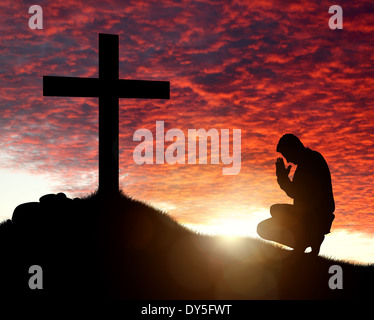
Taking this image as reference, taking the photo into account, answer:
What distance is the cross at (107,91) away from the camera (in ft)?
37.8

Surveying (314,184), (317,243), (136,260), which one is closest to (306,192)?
(314,184)

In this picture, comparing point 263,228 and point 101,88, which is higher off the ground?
point 101,88

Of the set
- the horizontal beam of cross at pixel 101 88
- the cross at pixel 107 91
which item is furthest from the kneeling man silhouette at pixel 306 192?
the cross at pixel 107 91

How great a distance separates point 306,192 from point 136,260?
12.1 feet

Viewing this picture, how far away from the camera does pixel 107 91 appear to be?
11.8 metres

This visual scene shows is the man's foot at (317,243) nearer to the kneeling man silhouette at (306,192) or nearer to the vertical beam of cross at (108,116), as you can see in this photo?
the kneeling man silhouette at (306,192)

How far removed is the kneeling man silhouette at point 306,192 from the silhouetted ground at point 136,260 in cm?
76

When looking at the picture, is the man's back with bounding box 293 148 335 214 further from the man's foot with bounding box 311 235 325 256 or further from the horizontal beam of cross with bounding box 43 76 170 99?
the horizontal beam of cross with bounding box 43 76 170 99

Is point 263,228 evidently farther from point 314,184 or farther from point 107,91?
point 107,91
